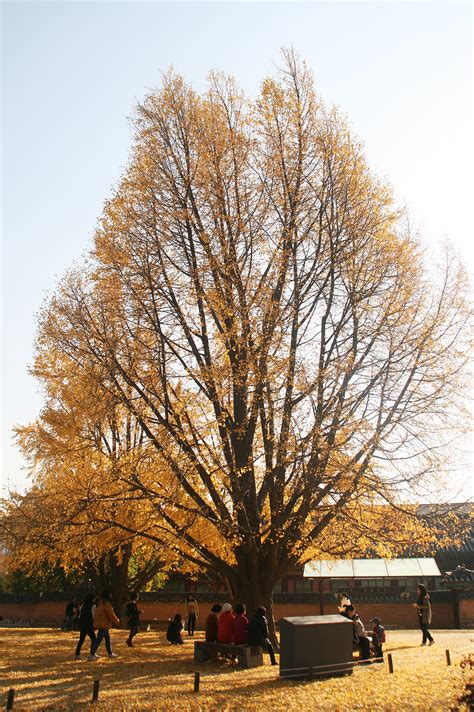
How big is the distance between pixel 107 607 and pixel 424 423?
27.8 feet

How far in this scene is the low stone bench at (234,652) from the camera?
40.4ft

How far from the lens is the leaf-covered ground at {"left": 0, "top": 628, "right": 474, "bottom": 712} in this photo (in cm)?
879

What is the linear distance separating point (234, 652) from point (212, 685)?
2.32 meters

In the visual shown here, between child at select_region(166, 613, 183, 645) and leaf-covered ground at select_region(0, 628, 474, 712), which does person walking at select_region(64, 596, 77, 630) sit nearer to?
child at select_region(166, 613, 183, 645)

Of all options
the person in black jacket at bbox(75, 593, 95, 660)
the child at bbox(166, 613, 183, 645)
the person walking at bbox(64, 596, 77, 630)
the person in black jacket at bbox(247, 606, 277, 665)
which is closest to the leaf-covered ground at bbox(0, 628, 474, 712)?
the person in black jacket at bbox(75, 593, 95, 660)

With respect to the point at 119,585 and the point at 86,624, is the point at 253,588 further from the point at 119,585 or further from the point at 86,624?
the point at 119,585

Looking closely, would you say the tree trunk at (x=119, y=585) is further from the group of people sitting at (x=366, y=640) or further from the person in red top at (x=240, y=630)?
the person in red top at (x=240, y=630)

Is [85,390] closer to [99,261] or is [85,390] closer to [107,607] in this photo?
[99,261]

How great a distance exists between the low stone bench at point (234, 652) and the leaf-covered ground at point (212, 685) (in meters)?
0.25

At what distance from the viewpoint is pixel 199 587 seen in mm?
37750

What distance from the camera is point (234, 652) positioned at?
12.6 meters

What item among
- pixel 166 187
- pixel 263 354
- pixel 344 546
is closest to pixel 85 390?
pixel 263 354

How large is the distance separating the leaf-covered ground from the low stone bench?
0.25 metres

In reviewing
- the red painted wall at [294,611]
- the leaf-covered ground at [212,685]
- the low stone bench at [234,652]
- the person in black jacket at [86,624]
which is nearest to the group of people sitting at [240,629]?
the low stone bench at [234,652]
